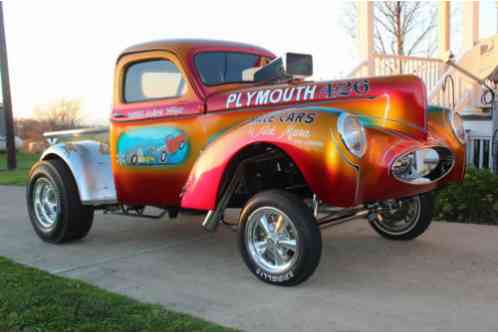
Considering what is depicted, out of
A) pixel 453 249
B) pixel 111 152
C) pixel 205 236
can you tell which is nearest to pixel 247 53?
pixel 111 152

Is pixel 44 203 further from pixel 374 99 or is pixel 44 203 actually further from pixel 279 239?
pixel 374 99

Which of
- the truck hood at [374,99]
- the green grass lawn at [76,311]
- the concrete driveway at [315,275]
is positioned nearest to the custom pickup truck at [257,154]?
the truck hood at [374,99]

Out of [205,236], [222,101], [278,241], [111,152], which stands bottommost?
[205,236]

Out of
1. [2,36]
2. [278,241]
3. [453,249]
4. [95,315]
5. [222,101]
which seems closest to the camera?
[95,315]

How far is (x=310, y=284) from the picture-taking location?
3.94 m

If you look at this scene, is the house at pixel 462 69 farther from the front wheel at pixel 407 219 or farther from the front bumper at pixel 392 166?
the front bumper at pixel 392 166

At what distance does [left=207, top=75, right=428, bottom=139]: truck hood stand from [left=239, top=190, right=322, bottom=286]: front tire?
0.76m

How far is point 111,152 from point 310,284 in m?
2.37

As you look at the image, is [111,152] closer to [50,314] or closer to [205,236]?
[205,236]

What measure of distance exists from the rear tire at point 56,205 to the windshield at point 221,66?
181 centimetres

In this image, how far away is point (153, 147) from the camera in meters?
4.73

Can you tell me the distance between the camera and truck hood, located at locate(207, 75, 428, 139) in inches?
152

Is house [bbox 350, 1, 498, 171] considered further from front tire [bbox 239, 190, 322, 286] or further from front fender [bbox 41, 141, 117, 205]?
front fender [bbox 41, 141, 117, 205]

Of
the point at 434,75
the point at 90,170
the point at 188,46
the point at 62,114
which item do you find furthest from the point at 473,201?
the point at 62,114
